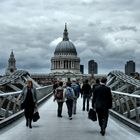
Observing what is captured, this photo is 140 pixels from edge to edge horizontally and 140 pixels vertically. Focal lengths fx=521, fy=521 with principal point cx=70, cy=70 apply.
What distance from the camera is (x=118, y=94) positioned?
21141 millimetres

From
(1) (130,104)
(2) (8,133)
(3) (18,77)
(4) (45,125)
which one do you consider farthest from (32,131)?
(3) (18,77)

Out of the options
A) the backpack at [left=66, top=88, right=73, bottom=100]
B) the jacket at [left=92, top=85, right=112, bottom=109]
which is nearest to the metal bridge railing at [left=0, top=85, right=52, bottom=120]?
the backpack at [left=66, top=88, right=73, bottom=100]

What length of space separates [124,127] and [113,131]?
4.03ft

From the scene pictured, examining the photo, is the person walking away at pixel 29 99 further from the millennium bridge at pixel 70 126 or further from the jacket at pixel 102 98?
the jacket at pixel 102 98

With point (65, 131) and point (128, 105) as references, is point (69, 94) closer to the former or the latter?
point (128, 105)

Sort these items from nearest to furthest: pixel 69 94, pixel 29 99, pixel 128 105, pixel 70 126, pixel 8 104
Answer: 1. pixel 29 99
2. pixel 70 126
3. pixel 8 104
4. pixel 128 105
5. pixel 69 94

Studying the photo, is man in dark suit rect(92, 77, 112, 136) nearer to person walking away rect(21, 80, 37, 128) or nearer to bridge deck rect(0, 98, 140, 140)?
bridge deck rect(0, 98, 140, 140)

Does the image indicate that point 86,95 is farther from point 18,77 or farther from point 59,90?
point 18,77

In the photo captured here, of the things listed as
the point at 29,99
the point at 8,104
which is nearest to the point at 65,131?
the point at 29,99

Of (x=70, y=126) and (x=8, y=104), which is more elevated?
(x=8, y=104)

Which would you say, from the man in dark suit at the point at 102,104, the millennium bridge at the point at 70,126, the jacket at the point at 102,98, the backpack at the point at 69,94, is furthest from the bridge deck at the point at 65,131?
the backpack at the point at 69,94

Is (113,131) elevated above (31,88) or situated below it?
below

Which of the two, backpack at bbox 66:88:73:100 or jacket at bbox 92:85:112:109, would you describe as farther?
backpack at bbox 66:88:73:100

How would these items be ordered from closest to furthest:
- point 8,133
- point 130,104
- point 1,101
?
point 8,133 < point 1,101 < point 130,104
